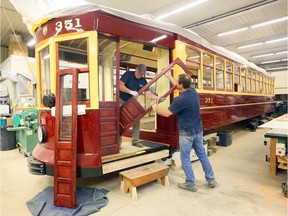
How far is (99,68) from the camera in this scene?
3068 millimetres

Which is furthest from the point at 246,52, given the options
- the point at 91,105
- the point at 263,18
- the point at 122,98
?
the point at 91,105

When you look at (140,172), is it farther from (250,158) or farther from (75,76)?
(250,158)

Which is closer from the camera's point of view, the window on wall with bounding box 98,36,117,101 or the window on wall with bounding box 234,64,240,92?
the window on wall with bounding box 98,36,117,101

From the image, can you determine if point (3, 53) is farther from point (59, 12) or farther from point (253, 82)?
point (253, 82)

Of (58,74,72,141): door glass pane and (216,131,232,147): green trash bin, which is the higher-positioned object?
(58,74,72,141): door glass pane

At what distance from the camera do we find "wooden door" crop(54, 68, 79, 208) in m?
2.62

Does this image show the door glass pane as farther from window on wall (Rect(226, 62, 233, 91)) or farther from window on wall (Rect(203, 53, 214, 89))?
window on wall (Rect(226, 62, 233, 91))

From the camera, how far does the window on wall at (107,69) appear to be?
10.4 ft

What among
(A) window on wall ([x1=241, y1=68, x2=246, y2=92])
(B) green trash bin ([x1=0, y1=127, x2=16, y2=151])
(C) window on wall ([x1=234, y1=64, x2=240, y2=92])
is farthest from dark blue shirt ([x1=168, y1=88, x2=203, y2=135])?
(B) green trash bin ([x1=0, y1=127, x2=16, y2=151])

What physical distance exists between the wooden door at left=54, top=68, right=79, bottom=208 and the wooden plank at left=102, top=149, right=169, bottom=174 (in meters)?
0.46

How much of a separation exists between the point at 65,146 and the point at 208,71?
12.4 ft

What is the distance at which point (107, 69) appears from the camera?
10.8 feet

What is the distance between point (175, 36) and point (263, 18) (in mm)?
6403

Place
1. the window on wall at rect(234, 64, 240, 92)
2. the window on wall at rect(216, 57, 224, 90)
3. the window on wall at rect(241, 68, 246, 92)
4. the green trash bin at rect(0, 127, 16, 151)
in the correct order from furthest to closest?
the window on wall at rect(241, 68, 246, 92) → the window on wall at rect(234, 64, 240, 92) → the green trash bin at rect(0, 127, 16, 151) → the window on wall at rect(216, 57, 224, 90)
